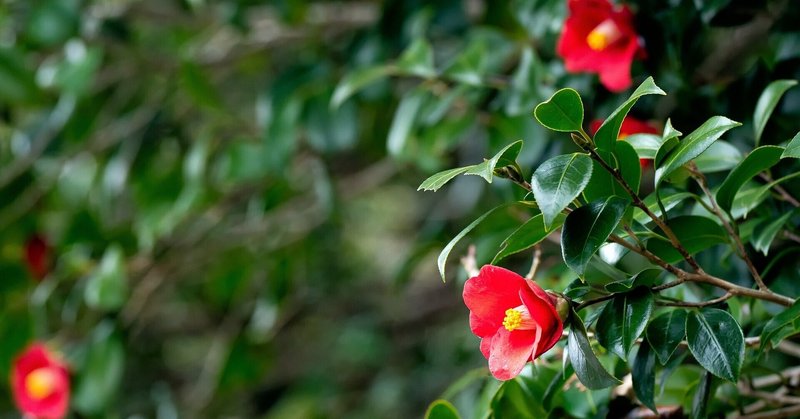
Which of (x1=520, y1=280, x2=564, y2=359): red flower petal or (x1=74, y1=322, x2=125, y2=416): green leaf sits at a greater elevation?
(x1=520, y1=280, x2=564, y2=359): red flower petal

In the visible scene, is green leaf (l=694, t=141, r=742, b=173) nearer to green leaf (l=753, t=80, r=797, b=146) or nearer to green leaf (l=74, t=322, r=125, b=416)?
green leaf (l=753, t=80, r=797, b=146)

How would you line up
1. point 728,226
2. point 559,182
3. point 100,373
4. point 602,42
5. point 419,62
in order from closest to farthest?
1. point 559,182
2. point 728,226
3. point 602,42
4. point 419,62
5. point 100,373

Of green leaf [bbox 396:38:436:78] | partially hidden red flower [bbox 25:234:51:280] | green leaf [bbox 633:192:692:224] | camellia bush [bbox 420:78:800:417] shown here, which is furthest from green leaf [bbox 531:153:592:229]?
partially hidden red flower [bbox 25:234:51:280]

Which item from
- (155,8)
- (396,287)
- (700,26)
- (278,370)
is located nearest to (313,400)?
(278,370)

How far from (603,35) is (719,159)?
0.15m

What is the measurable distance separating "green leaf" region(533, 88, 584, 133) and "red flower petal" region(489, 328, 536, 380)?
124 millimetres

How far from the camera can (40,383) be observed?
4.22 feet

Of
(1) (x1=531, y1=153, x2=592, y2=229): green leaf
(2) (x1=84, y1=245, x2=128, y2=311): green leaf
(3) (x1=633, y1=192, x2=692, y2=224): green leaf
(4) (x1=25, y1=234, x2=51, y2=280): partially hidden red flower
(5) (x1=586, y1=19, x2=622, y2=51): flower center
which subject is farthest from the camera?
(4) (x1=25, y1=234, x2=51, y2=280): partially hidden red flower

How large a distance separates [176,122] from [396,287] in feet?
1.84

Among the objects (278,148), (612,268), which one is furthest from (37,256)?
(612,268)

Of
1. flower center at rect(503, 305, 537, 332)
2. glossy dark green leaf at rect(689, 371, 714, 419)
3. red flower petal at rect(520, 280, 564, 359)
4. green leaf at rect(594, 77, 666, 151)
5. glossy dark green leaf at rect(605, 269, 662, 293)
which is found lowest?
glossy dark green leaf at rect(689, 371, 714, 419)

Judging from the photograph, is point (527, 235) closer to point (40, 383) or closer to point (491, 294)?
point (491, 294)

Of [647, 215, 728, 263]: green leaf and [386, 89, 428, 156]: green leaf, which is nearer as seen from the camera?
[647, 215, 728, 263]: green leaf

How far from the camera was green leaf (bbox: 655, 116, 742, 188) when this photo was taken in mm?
472
